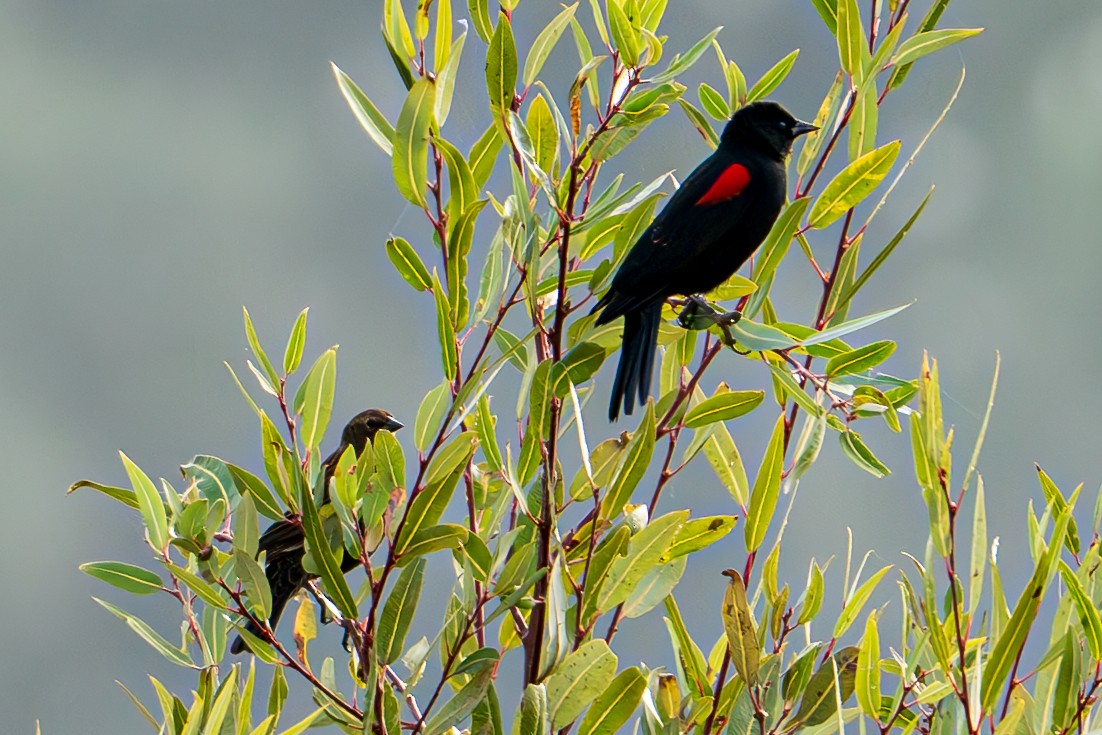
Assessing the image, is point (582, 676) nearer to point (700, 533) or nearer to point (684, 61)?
point (700, 533)

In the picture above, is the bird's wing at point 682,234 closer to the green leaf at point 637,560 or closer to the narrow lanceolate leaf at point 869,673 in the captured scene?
the green leaf at point 637,560

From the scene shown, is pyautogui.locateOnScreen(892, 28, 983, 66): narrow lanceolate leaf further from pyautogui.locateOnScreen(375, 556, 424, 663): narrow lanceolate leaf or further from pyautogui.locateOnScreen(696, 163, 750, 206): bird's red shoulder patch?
pyautogui.locateOnScreen(375, 556, 424, 663): narrow lanceolate leaf

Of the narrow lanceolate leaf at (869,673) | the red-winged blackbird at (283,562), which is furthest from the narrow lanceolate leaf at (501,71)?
the red-winged blackbird at (283,562)

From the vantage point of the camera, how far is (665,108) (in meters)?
1.49

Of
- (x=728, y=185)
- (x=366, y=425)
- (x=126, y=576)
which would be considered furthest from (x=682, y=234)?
(x=366, y=425)

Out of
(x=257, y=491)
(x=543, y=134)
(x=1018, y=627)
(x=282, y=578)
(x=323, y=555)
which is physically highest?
(x=543, y=134)

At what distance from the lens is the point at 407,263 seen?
5.66 ft

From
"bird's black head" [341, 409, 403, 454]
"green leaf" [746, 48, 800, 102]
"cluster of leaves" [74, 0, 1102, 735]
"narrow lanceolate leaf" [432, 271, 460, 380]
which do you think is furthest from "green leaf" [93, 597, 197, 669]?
"bird's black head" [341, 409, 403, 454]

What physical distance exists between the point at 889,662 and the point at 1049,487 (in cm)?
37

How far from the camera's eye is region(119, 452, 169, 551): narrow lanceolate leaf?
1646 millimetres

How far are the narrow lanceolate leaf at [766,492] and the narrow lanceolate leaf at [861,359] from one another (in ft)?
0.44

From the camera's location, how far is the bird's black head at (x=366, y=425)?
12.7ft

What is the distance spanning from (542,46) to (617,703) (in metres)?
1.05

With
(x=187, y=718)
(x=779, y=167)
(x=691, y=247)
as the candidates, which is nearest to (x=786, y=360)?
(x=691, y=247)
